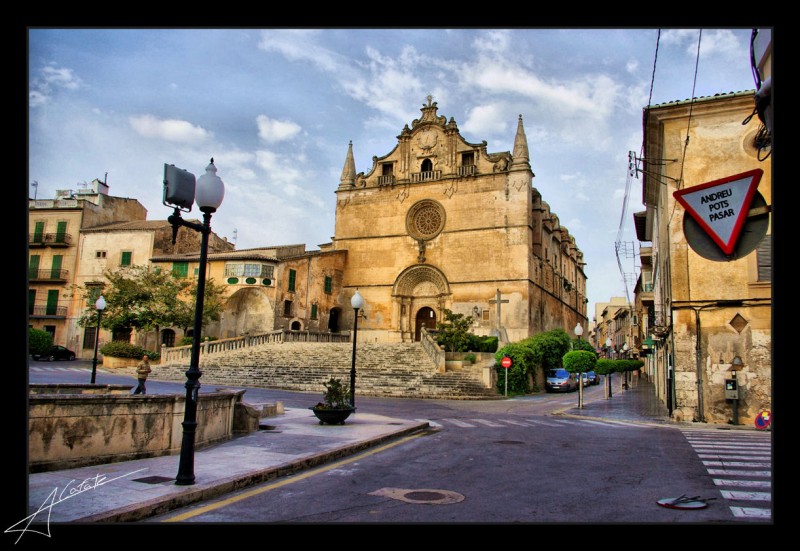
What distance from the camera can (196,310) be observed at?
6.81 m

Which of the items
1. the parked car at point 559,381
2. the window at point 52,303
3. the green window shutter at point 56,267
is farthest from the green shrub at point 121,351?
the parked car at point 559,381

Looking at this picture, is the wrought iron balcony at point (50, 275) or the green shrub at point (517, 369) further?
the wrought iron balcony at point (50, 275)

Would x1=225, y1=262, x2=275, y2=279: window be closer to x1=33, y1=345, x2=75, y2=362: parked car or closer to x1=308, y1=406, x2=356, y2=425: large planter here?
x1=33, y1=345, x2=75, y2=362: parked car

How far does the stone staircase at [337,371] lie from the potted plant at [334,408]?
1299 centimetres

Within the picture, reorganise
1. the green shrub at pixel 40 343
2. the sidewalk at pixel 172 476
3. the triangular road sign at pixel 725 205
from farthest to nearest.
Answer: the green shrub at pixel 40 343, the sidewalk at pixel 172 476, the triangular road sign at pixel 725 205

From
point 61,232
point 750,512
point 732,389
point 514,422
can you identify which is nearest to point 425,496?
point 750,512

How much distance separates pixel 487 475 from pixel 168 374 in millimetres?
26197

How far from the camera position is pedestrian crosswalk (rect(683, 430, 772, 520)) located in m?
5.95

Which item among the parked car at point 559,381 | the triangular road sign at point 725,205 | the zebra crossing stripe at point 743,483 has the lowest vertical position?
the parked car at point 559,381

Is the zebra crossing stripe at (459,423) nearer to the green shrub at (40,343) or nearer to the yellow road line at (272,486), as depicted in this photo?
the yellow road line at (272,486)

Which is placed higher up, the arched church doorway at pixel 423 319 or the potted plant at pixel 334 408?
the arched church doorway at pixel 423 319

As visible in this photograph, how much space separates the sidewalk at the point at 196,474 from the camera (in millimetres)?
5312

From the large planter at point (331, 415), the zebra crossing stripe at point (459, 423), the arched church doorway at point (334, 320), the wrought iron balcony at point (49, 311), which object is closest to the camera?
the large planter at point (331, 415)

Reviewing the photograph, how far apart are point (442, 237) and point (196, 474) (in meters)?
36.2
